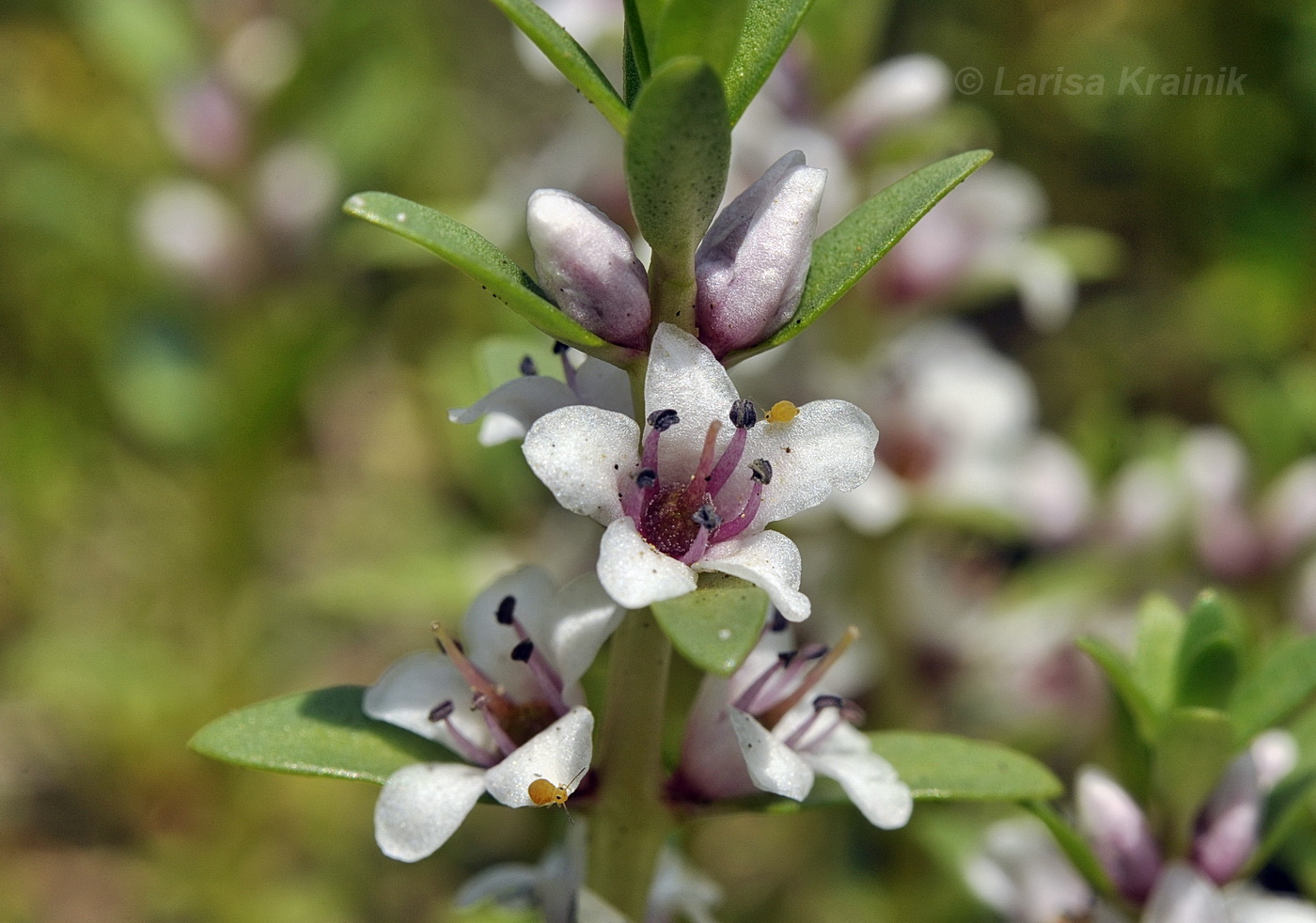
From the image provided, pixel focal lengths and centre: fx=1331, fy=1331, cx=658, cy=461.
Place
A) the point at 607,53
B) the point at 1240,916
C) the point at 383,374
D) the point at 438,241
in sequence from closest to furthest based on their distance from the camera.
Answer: the point at 438,241
the point at 1240,916
the point at 607,53
the point at 383,374

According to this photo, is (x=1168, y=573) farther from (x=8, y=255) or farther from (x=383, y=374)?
(x=8, y=255)

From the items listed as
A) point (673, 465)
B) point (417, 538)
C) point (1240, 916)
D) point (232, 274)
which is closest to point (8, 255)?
point (232, 274)

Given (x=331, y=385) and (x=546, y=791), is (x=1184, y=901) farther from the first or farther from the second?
(x=331, y=385)

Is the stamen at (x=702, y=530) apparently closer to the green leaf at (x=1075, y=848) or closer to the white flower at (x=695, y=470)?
the white flower at (x=695, y=470)

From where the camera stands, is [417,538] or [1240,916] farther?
[417,538]

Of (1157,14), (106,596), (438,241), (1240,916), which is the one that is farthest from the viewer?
(1157,14)

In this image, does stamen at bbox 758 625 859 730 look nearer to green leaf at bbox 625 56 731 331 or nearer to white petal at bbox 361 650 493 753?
white petal at bbox 361 650 493 753

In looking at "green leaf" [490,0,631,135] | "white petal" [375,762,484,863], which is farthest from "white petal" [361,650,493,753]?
"green leaf" [490,0,631,135]
